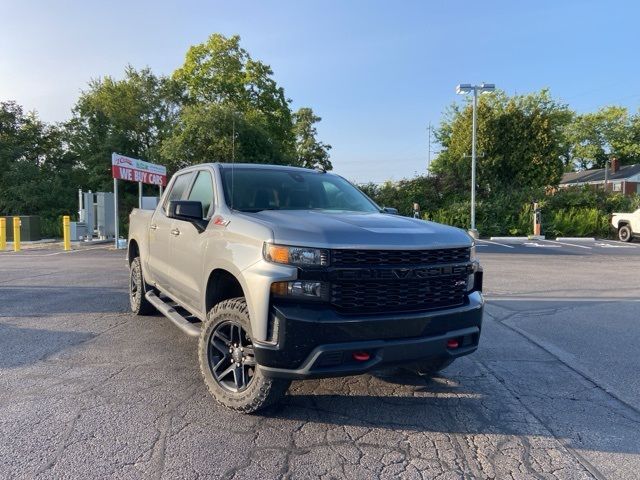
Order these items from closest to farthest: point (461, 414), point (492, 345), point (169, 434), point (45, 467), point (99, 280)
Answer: point (45, 467) < point (169, 434) < point (461, 414) < point (492, 345) < point (99, 280)

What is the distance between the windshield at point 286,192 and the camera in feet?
14.5

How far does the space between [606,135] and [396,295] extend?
71.7 metres

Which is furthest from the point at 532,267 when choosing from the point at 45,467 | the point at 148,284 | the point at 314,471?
the point at 45,467

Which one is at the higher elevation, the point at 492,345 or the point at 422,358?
Result: the point at 422,358

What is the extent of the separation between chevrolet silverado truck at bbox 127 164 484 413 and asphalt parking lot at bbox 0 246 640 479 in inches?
14.8

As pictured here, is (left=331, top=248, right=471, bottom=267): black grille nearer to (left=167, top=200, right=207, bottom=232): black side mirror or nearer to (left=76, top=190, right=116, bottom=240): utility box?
(left=167, top=200, right=207, bottom=232): black side mirror

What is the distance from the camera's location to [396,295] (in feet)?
11.1

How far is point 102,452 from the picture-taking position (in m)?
3.06

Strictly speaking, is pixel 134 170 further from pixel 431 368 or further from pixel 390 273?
pixel 390 273

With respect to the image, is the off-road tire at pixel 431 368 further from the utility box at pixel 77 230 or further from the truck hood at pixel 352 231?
the utility box at pixel 77 230

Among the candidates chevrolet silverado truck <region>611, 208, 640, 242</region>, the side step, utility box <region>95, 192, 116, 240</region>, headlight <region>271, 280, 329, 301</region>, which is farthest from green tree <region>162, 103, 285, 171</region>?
headlight <region>271, 280, 329, 301</region>

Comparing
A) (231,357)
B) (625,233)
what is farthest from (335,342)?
(625,233)

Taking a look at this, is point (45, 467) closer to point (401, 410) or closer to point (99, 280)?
point (401, 410)

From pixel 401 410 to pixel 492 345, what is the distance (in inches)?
89.6
